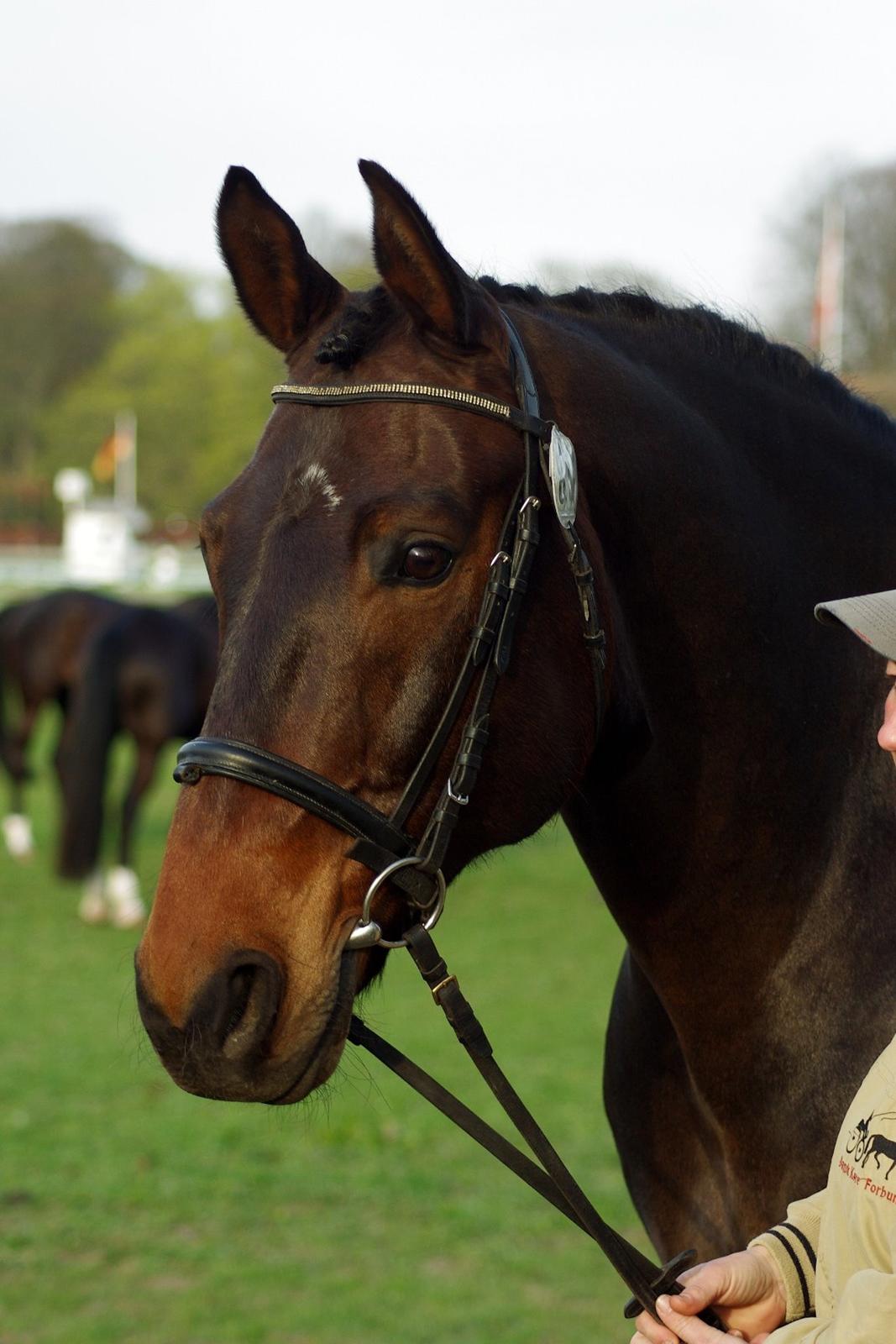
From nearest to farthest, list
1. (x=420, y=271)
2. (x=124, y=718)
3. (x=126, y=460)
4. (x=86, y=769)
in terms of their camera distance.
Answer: (x=420, y=271)
(x=86, y=769)
(x=124, y=718)
(x=126, y=460)

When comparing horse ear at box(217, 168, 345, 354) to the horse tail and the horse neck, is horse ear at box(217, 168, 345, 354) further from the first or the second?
the horse tail

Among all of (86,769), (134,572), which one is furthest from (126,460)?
(86,769)

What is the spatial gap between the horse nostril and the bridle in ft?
0.45

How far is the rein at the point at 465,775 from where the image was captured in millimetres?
1889

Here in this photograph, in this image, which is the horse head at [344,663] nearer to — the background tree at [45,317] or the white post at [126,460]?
the white post at [126,460]

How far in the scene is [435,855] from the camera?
1.97 meters

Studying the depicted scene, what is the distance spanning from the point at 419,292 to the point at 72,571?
40621 mm

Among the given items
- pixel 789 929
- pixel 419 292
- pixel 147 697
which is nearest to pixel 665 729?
pixel 789 929

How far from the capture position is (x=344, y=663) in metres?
1.90

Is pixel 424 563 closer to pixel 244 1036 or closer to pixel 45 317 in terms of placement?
pixel 244 1036

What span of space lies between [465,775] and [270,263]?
3.00 ft

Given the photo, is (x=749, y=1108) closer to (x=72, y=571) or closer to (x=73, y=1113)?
(x=73, y=1113)

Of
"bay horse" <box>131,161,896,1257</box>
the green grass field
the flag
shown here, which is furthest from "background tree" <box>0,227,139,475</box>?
"bay horse" <box>131,161,896,1257</box>

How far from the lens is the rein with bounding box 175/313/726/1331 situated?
1889 mm
